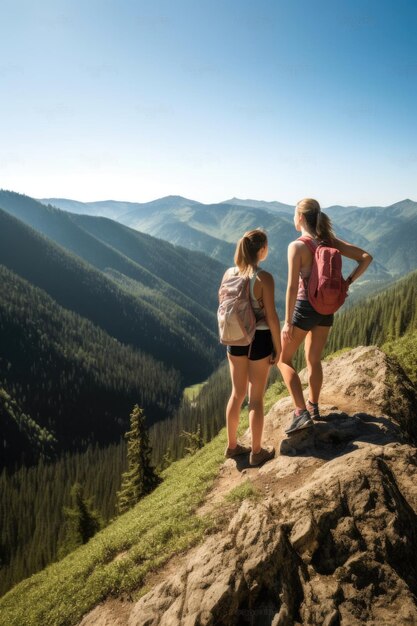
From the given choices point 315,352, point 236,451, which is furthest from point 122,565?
point 315,352

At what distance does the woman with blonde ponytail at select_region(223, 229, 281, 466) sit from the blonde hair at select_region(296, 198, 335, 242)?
1297mm

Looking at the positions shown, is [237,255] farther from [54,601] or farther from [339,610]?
[54,601]

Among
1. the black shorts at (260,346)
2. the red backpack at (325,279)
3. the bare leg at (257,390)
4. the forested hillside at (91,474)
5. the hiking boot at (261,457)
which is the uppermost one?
the red backpack at (325,279)

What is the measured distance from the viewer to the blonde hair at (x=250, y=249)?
7.93 metres

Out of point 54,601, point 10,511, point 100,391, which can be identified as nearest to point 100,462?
point 10,511

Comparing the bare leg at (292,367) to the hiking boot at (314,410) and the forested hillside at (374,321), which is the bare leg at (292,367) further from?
the forested hillside at (374,321)

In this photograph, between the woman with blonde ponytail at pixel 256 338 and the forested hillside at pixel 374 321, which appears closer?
the woman with blonde ponytail at pixel 256 338

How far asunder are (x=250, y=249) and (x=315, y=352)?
3.33 metres

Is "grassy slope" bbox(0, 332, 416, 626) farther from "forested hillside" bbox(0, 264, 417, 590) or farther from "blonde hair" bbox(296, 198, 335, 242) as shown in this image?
"forested hillside" bbox(0, 264, 417, 590)

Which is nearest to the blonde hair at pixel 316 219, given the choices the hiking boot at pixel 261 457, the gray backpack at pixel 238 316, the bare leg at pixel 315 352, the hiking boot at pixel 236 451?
the gray backpack at pixel 238 316

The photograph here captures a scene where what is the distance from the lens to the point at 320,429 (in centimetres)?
909

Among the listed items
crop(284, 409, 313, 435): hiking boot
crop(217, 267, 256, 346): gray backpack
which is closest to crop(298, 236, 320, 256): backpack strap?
crop(217, 267, 256, 346): gray backpack

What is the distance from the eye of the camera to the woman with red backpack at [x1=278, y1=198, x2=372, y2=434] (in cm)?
830

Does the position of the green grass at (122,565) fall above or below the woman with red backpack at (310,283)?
below
